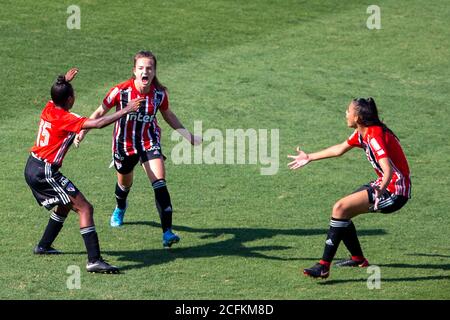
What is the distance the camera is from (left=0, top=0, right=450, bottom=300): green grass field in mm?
9758

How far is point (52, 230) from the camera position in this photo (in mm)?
10055

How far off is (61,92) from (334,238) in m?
3.20

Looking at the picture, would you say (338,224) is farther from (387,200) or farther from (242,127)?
(242,127)

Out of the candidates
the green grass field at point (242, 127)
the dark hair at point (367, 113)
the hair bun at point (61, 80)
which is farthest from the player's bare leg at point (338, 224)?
the hair bun at point (61, 80)

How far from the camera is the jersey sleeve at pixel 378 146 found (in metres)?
9.48

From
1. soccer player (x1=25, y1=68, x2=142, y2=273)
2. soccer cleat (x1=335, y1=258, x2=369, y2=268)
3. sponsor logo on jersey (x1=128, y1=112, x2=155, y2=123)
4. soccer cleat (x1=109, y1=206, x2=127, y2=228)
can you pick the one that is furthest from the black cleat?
soccer cleat (x1=335, y1=258, x2=369, y2=268)

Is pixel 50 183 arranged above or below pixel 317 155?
below

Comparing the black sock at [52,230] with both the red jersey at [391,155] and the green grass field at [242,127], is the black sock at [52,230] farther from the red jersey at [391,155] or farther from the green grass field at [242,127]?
the red jersey at [391,155]

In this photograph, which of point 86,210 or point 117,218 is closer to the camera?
point 86,210

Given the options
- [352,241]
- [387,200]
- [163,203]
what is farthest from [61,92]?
[387,200]

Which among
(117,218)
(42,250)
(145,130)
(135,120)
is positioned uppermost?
(135,120)

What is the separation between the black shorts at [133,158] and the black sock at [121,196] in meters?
0.23

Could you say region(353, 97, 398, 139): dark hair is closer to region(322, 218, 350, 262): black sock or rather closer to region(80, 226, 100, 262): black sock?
region(322, 218, 350, 262): black sock
